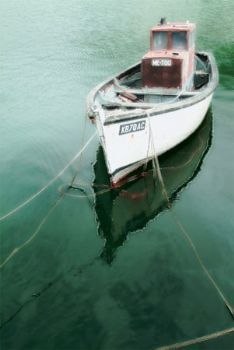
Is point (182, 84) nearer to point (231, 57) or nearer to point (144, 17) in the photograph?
point (231, 57)

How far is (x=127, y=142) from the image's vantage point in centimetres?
1160

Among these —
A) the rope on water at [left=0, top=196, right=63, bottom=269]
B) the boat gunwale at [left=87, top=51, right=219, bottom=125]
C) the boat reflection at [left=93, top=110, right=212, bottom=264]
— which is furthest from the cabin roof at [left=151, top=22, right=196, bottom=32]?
the rope on water at [left=0, top=196, right=63, bottom=269]

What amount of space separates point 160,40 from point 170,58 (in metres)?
1.83

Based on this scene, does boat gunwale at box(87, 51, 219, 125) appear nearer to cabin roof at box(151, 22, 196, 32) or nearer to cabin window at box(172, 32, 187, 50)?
cabin window at box(172, 32, 187, 50)

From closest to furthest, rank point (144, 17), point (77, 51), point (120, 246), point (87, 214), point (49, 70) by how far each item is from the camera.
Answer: point (120, 246) < point (87, 214) < point (49, 70) < point (77, 51) < point (144, 17)

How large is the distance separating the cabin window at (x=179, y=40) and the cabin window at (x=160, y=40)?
1.10 feet

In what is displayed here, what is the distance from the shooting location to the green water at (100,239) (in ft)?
26.5

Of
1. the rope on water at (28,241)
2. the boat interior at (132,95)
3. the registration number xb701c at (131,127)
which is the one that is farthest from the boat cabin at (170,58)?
the rope on water at (28,241)

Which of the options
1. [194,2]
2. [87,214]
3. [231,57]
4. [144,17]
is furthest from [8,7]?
[87,214]

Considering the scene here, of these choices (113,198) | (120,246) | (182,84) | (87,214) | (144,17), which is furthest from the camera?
(144,17)

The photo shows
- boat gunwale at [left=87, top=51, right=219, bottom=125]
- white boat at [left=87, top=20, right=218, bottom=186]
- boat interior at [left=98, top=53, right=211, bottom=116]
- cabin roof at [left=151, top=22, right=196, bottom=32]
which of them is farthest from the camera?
cabin roof at [left=151, top=22, right=196, bottom=32]

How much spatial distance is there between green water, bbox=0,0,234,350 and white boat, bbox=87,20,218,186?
1156 mm

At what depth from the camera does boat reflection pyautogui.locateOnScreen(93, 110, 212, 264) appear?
36.7 ft

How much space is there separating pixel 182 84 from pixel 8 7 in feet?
105
